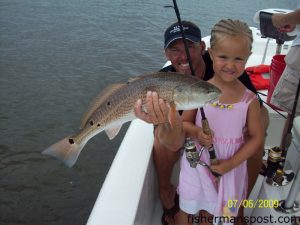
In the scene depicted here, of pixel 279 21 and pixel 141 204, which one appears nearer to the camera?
pixel 141 204

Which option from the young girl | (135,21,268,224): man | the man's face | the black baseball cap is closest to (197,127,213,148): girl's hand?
the young girl

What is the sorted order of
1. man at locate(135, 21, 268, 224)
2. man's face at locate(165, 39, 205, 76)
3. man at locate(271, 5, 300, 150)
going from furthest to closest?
man at locate(271, 5, 300, 150) → man's face at locate(165, 39, 205, 76) → man at locate(135, 21, 268, 224)

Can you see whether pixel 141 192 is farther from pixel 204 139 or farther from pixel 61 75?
pixel 61 75

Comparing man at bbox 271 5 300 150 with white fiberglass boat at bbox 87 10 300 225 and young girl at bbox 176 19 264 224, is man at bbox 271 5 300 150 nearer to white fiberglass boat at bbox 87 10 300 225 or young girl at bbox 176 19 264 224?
white fiberglass boat at bbox 87 10 300 225

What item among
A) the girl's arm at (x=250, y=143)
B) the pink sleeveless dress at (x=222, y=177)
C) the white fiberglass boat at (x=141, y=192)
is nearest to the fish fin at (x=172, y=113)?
the pink sleeveless dress at (x=222, y=177)

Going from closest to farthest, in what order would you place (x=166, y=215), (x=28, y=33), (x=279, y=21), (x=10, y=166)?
(x=166, y=215), (x=279, y=21), (x=10, y=166), (x=28, y=33)

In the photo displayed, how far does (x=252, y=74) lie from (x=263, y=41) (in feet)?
5.98

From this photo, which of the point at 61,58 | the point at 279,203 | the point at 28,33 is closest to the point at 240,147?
the point at 279,203

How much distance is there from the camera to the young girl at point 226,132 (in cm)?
225

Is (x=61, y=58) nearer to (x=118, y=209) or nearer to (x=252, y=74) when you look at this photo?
(x=252, y=74)

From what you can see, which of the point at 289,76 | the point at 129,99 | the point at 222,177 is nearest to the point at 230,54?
the point at 129,99

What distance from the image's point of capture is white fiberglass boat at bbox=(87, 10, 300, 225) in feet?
7.23

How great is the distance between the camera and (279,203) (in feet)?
7.30

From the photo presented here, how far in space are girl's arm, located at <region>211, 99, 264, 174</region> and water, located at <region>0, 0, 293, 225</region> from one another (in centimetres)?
322
